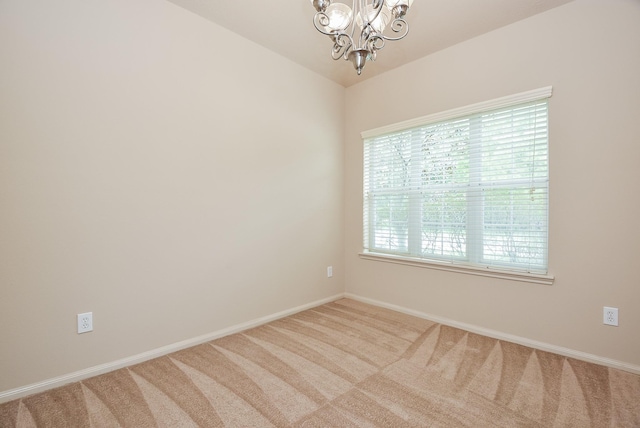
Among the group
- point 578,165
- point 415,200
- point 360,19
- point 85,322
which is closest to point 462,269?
point 415,200

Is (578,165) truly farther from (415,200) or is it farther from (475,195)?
(415,200)

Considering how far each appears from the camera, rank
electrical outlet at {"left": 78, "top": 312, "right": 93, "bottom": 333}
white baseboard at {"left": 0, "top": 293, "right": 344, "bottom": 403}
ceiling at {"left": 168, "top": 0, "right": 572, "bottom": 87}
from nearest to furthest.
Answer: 1. white baseboard at {"left": 0, "top": 293, "right": 344, "bottom": 403}
2. electrical outlet at {"left": 78, "top": 312, "right": 93, "bottom": 333}
3. ceiling at {"left": 168, "top": 0, "right": 572, "bottom": 87}

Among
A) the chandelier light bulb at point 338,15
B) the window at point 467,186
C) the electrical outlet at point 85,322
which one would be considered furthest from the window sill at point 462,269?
the electrical outlet at point 85,322

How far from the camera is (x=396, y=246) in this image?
3176 mm

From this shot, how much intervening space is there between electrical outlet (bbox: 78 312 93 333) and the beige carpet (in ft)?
1.08

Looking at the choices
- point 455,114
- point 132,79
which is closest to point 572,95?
point 455,114

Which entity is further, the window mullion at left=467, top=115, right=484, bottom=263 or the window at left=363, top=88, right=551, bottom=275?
the window mullion at left=467, top=115, right=484, bottom=263

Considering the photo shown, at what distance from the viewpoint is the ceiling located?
2207mm

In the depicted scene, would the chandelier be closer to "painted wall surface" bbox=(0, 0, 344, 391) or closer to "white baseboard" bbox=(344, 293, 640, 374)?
"painted wall surface" bbox=(0, 0, 344, 391)

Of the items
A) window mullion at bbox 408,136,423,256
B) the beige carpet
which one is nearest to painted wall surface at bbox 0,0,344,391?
the beige carpet

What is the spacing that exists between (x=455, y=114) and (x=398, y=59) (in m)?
0.84

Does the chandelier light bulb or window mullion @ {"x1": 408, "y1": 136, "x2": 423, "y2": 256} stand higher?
the chandelier light bulb

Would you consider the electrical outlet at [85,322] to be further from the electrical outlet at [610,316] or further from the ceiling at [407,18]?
the electrical outlet at [610,316]

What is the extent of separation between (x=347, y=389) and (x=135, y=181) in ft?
6.56
